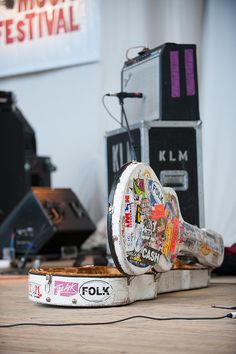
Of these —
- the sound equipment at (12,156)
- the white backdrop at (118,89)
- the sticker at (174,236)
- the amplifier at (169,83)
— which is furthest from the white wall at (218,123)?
the sticker at (174,236)

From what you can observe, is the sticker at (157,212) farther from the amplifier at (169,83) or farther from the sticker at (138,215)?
the amplifier at (169,83)

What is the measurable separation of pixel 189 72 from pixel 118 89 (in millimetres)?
1320

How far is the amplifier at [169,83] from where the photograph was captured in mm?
2914

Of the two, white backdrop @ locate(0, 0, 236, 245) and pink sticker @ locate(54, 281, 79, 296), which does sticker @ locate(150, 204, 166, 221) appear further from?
white backdrop @ locate(0, 0, 236, 245)

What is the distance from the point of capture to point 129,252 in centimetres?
199

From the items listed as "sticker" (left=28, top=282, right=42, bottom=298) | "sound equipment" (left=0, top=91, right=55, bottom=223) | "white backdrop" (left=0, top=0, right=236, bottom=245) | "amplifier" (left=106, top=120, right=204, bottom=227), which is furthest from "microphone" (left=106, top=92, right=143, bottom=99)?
"sound equipment" (left=0, top=91, right=55, bottom=223)

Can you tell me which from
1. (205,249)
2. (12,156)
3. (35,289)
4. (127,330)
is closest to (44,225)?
(12,156)

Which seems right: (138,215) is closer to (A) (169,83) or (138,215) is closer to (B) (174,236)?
(B) (174,236)

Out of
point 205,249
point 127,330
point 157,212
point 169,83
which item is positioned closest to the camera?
point 127,330

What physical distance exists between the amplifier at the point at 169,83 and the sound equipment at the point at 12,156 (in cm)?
141

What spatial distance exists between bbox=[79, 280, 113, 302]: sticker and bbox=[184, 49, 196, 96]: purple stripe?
47.1 inches

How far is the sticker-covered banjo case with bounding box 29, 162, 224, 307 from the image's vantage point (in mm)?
1993

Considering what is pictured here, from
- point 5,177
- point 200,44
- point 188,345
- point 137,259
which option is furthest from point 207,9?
point 188,345

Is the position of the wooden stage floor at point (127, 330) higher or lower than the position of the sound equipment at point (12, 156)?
lower
